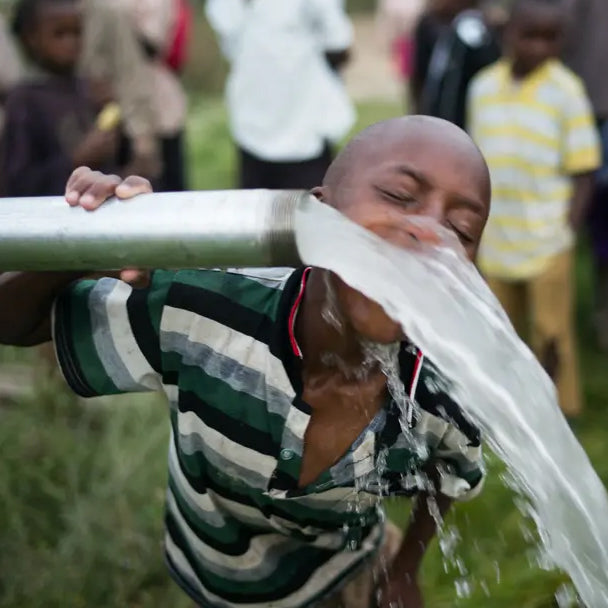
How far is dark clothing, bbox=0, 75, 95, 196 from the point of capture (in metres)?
3.39

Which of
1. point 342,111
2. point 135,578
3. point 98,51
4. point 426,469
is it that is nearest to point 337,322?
point 426,469

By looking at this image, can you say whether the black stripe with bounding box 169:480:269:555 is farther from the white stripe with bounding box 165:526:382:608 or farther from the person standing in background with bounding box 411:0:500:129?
the person standing in background with bounding box 411:0:500:129

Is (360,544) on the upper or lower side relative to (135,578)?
upper

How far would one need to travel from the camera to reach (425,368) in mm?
1744

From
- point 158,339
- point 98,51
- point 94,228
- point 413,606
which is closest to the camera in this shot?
point 94,228

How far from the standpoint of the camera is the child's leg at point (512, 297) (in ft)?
13.0

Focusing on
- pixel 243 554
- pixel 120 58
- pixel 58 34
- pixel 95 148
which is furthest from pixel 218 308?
pixel 120 58

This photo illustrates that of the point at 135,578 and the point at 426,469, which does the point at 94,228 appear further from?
the point at 135,578

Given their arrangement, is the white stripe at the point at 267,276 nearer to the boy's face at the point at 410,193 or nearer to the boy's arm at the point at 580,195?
the boy's face at the point at 410,193

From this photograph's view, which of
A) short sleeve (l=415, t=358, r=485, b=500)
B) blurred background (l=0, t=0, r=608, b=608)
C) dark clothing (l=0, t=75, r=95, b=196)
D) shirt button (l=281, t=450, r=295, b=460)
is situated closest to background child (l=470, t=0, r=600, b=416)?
blurred background (l=0, t=0, r=608, b=608)

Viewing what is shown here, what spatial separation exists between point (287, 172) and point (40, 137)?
1693 mm

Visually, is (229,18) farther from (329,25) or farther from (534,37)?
Answer: (534,37)

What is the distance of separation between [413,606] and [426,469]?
0.32m

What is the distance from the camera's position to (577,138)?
12.2 feet
